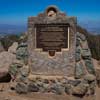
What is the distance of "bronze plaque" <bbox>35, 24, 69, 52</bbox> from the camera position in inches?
441

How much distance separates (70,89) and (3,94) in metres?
2.51

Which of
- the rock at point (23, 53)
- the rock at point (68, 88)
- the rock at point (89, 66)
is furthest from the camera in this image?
the rock at point (23, 53)

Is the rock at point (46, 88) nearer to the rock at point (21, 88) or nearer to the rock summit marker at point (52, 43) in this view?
the rock summit marker at point (52, 43)

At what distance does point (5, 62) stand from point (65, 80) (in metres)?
3.64

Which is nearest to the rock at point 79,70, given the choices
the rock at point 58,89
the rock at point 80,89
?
the rock at point 80,89

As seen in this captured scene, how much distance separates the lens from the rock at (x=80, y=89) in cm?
1079

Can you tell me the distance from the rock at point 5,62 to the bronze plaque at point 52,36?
2.22m

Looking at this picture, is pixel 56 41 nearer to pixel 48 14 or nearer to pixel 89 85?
pixel 48 14

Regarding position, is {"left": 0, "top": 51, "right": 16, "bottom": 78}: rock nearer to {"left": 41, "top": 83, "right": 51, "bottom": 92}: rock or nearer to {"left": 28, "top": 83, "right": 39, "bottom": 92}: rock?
{"left": 28, "top": 83, "right": 39, "bottom": 92}: rock

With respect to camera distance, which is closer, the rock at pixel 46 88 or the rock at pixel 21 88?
the rock at pixel 46 88

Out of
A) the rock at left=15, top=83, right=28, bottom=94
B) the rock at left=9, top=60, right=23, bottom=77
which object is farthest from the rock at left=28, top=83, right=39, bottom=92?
the rock at left=9, top=60, right=23, bottom=77

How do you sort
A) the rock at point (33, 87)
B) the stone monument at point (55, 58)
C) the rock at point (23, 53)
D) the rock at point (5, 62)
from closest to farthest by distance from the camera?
the stone monument at point (55, 58), the rock at point (33, 87), the rock at point (23, 53), the rock at point (5, 62)

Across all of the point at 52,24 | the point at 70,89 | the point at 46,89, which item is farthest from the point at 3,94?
the point at 52,24

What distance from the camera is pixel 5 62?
13539 mm
